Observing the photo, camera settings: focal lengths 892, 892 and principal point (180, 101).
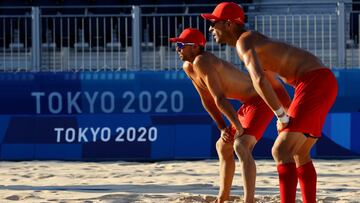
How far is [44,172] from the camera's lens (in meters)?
11.5

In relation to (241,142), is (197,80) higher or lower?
higher

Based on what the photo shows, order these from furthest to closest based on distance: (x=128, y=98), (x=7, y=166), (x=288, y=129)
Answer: (x=128, y=98) → (x=7, y=166) → (x=288, y=129)

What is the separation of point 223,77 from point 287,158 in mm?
1326

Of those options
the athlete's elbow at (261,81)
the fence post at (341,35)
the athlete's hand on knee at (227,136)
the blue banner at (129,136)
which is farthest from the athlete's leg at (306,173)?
the fence post at (341,35)

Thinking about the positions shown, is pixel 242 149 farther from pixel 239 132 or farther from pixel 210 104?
pixel 210 104

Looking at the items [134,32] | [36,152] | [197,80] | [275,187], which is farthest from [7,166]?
[197,80]

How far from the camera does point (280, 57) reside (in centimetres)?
633

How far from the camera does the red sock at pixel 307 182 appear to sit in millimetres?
6445

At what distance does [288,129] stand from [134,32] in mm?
8778

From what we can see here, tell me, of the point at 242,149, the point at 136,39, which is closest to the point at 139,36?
the point at 136,39

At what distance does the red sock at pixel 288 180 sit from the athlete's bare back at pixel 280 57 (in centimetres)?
64

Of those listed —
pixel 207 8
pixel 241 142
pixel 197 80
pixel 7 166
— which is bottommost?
pixel 7 166

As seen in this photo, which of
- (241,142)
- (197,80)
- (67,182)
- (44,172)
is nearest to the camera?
(241,142)

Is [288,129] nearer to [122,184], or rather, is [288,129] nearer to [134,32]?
[122,184]
